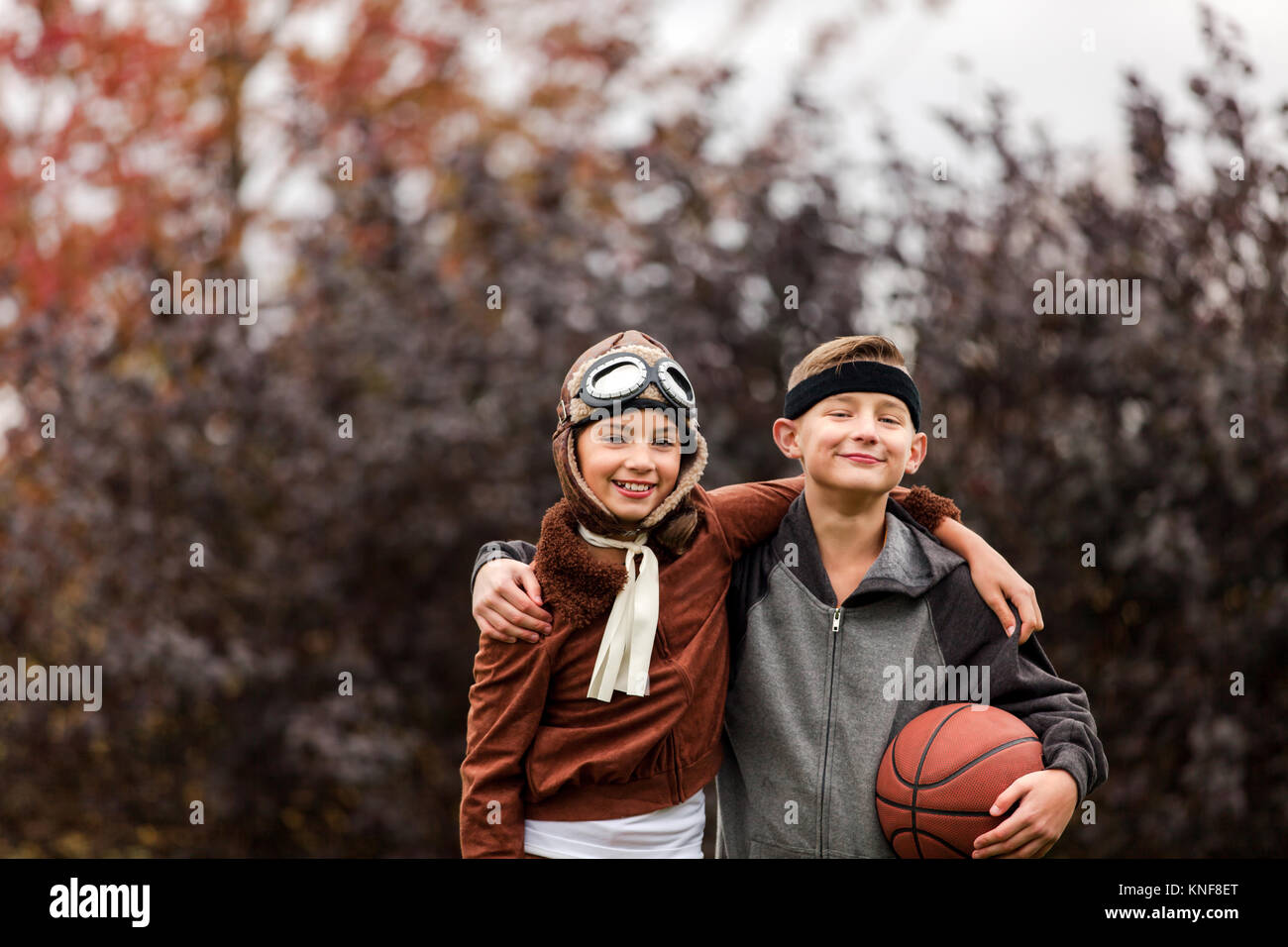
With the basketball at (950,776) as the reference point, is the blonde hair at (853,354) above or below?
above

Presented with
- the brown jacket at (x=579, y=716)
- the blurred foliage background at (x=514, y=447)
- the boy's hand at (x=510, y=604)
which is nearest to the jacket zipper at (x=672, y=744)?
the brown jacket at (x=579, y=716)

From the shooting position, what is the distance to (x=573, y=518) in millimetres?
3037

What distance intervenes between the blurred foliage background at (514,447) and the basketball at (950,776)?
2475 mm

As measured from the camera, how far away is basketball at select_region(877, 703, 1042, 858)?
274 cm

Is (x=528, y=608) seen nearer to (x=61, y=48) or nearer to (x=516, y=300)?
(x=516, y=300)

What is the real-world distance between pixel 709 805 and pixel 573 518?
2942mm

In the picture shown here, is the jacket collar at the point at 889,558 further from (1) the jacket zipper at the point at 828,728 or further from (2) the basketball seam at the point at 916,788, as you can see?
(2) the basketball seam at the point at 916,788

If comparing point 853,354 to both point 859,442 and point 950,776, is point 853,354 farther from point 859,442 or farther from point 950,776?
point 950,776

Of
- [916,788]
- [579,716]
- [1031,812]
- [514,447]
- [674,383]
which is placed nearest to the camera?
[1031,812]

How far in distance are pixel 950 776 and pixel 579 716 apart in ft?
2.75

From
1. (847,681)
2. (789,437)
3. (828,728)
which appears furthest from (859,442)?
(828,728)

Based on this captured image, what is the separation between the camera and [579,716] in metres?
2.91

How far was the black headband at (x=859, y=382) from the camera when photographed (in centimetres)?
303

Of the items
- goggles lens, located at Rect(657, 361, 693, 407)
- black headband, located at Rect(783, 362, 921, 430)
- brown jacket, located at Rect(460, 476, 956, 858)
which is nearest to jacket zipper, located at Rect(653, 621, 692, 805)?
brown jacket, located at Rect(460, 476, 956, 858)
